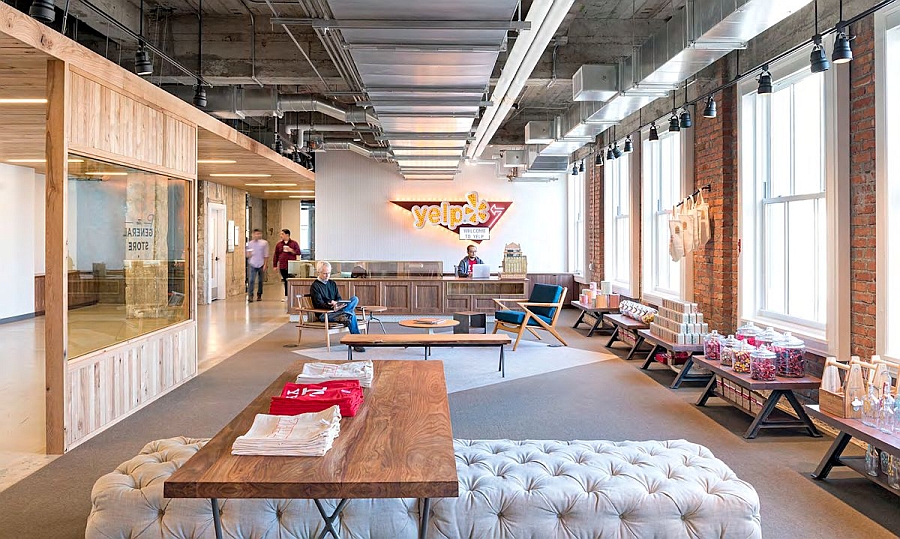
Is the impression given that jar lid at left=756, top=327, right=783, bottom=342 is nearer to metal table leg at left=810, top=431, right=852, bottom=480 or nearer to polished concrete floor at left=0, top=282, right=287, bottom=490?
metal table leg at left=810, top=431, right=852, bottom=480

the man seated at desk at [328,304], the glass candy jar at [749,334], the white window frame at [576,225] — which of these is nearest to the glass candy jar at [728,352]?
the glass candy jar at [749,334]

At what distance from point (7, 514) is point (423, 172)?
981 cm

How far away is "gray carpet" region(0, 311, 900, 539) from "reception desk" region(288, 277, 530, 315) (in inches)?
154

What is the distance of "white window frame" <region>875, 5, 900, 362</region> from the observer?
14.8 ft

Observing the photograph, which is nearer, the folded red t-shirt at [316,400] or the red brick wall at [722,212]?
the folded red t-shirt at [316,400]

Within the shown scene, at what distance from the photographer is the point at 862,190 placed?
4.81 metres

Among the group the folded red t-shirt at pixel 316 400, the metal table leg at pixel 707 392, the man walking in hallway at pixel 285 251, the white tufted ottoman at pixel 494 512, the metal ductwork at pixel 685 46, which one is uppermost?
the metal ductwork at pixel 685 46

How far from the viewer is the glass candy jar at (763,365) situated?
5.06 m

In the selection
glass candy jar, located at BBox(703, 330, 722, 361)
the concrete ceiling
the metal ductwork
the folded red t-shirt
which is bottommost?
glass candy jar, located at BBox(703, 330, 722, 361)

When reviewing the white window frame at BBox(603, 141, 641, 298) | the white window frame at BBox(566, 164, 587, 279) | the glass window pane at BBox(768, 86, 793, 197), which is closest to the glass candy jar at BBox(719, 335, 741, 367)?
the glass window pane at BBox(768, 86, 793, 197)

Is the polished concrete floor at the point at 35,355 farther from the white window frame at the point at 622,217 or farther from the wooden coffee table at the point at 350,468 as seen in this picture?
the white window frame at the point at 622,217

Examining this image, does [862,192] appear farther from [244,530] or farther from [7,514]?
[7,514]

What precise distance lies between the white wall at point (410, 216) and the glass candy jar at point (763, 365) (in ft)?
32.1

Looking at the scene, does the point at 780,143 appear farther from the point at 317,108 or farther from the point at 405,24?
the point at 317,108
